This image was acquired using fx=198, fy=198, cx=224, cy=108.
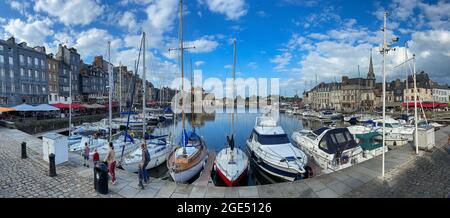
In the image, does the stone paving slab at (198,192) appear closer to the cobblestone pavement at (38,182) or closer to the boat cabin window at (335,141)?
the cobblestone pavement at (38,182)

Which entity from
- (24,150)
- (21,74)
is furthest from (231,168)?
(21,74)

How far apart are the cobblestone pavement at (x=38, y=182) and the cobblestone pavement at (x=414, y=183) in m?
8.90

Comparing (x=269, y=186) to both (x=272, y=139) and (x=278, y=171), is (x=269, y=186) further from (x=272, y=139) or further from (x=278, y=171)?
(x=272, y=139)

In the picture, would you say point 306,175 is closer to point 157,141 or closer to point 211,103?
point 157,141

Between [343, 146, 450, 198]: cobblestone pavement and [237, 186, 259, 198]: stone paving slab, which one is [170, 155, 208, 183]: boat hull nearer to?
[237, 186, 259, 198]: stone paving slab

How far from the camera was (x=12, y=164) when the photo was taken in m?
9.37

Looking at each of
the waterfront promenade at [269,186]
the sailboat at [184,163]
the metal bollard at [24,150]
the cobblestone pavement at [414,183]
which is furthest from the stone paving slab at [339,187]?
the metal bollard at [24,150]

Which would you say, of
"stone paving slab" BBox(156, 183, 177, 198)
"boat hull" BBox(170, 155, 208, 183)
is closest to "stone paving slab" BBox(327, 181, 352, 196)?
"stone paving slab" BBox(156, 183, 177, 198)

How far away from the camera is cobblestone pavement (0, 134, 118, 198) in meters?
6.41

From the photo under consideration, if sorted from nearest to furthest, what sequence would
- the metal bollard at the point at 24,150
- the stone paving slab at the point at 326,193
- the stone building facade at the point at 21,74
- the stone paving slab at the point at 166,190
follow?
the stone paving slab at the point at 326,193 < the stone paving slab at the point at 166,190 < the metal bollard at the point at 24,150 < the stone building facade at the point at 21,74

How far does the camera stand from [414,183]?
6984 mm

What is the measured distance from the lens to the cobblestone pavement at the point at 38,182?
6414 millimetres

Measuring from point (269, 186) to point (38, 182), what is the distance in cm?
846
